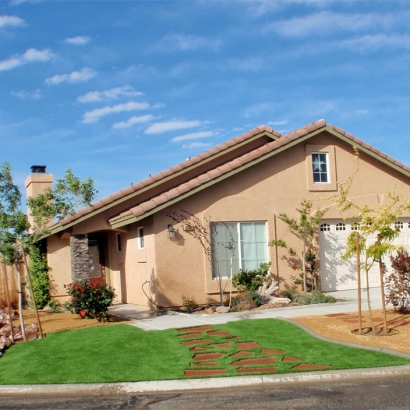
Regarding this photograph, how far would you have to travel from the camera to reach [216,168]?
57.1 feet

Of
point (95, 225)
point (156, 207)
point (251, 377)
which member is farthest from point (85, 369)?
point (95, 225)

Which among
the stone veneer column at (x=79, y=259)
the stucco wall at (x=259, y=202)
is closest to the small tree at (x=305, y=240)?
the stucco wall at (x=259, y=202)

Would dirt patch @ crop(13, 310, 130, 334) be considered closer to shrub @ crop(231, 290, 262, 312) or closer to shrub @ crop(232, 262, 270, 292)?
shrub @ crop(231, 290, 262, 312)

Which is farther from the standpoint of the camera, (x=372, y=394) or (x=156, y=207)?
(x=156, y=207)

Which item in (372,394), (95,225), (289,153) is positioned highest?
(289,153)

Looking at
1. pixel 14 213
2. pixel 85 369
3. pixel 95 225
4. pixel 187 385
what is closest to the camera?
pixel 187 385

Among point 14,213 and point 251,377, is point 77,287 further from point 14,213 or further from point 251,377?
point 251,377

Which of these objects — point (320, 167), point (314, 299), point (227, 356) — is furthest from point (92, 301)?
point (320, 167)

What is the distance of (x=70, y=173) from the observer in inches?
479

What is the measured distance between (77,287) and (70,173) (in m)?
3.10

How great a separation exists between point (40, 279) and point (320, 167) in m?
9.23

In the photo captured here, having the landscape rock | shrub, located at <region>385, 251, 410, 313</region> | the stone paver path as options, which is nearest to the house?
the landscape rock

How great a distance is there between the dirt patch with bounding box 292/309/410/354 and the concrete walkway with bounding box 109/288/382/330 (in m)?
0.72

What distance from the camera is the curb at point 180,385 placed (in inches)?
313
